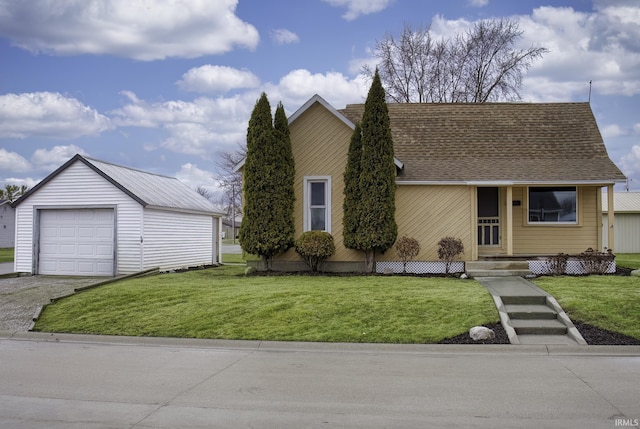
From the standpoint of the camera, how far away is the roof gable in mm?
20797

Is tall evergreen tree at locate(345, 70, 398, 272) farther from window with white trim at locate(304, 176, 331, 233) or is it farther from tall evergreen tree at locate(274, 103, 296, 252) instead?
tall evergreen tree at locate(274, 103, 296, 252)

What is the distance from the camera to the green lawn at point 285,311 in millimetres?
10828

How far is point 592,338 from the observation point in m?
10.3

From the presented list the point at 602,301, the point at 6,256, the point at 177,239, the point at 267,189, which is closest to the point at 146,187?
the point at 177,239

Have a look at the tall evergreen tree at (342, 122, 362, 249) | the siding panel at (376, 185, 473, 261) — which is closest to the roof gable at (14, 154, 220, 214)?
the tall evergreen tree at (342, 122, 362, 249)

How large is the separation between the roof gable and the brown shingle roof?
26.0ft

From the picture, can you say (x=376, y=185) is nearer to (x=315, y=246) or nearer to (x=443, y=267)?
(x=315, y=246)

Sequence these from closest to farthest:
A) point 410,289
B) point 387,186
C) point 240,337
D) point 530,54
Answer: point 240,337
point 410,289
point 387,186
point 530,54

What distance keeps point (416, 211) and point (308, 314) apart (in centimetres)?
805

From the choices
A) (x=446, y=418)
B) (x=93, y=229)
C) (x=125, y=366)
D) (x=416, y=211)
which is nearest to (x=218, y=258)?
(x=93, y=229)

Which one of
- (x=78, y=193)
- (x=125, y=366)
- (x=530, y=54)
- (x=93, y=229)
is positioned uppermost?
(x=530, y=54)

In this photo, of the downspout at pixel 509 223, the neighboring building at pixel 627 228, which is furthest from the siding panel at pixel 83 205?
the neighboring building at pixel 627 228

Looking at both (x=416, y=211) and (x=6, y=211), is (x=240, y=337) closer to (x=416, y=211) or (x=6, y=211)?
(x=416, y=211)

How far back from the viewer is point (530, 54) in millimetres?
36438
